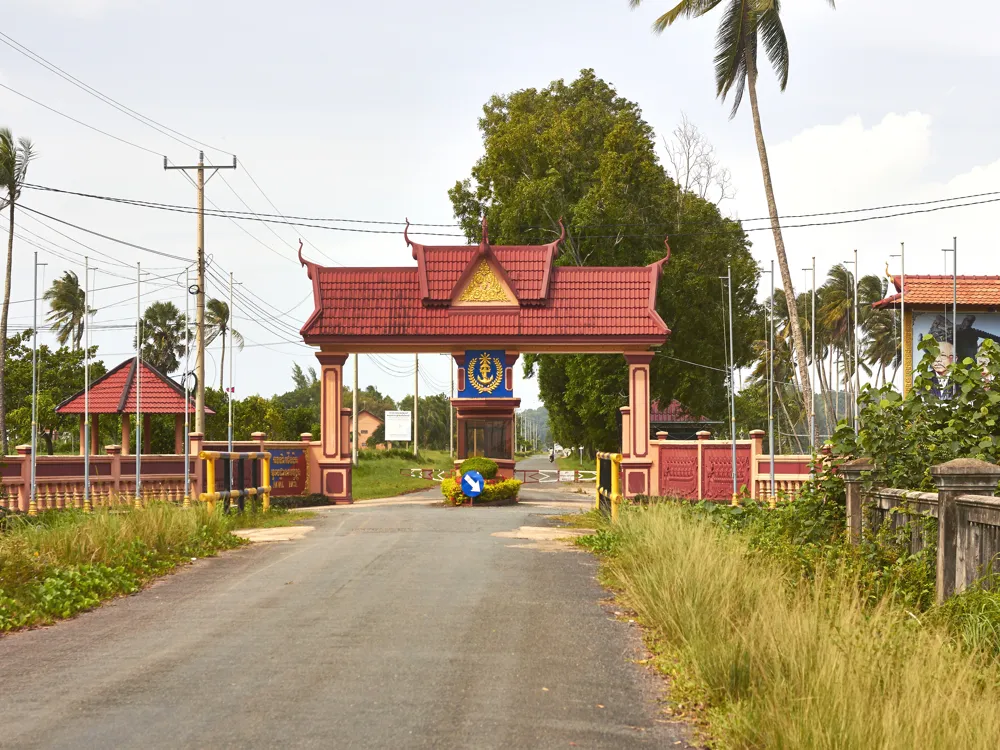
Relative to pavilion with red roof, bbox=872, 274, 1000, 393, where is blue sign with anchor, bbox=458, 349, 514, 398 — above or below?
below

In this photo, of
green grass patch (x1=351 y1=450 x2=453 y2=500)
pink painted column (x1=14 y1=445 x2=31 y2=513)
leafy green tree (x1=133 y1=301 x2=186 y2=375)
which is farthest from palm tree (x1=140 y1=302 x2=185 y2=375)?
pink painted column (x1=14 y1=445 x2=31 y2=513)

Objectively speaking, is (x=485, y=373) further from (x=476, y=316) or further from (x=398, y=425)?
(x=398, y=425)

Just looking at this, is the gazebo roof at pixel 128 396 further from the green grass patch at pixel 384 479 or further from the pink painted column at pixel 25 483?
the pink painted column at pixel 25 483

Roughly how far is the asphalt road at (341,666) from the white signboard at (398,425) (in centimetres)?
6750

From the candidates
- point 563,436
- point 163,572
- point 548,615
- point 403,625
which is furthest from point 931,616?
point 563,436

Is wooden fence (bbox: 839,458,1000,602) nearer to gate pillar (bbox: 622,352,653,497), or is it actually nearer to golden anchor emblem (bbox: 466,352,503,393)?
gate pillar (bbox: 622,352,653,497)

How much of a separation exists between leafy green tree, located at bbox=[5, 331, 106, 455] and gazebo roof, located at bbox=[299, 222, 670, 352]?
29.1 meters

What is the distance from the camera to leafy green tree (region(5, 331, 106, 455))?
57.2 m

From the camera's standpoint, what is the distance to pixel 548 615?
1154cm

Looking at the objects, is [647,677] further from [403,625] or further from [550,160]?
[550,160]

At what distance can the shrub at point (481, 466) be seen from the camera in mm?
32062

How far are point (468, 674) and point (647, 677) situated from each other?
143 centimetres

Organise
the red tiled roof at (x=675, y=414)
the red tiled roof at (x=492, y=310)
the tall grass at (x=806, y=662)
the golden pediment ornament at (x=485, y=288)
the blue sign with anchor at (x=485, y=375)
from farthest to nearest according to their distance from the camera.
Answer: the red tiled roof at (x=675, y=414)
the blue sign with anchor at (x=485, y=375)
the golden pediment ornament at (x=485, y=288)
the red tiled roof at (x=492, y=310)
the tall grass at (x=806, y=662)

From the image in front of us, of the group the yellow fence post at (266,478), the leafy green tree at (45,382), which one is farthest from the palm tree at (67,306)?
the yellow fence post at (266,478)
